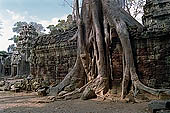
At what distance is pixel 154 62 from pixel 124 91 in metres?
1.30

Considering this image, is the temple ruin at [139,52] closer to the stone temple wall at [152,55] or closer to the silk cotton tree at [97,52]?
the stone temple wall at [152,55]

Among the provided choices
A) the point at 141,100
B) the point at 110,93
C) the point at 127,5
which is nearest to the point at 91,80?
the point at 110,93

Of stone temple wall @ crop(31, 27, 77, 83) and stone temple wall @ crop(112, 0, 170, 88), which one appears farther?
stone temple wall @ crop(31, 27, 77, 83)

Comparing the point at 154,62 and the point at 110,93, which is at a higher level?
the point at 154,62

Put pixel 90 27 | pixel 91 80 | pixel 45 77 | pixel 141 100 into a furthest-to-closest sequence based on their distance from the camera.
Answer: pixel 45 77 < pixel 90 27 < pixel 91 80 < pixel 141 100

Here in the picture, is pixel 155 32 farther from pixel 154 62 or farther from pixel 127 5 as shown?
pixel 127 5

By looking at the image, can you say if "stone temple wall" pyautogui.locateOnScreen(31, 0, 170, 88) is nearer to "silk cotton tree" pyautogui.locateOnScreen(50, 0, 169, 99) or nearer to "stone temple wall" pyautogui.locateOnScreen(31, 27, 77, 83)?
"stone temple wall" pyautogui.locateOnScreen(31, 27, 77, 83)

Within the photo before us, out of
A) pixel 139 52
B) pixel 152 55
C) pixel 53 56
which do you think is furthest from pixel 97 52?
pixel 53 56

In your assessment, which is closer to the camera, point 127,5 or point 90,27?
point 90,27

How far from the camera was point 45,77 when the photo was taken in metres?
9.15

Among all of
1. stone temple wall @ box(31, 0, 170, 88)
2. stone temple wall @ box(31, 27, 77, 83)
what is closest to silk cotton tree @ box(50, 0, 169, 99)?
stone temple wall @ box(31, 0, 170, 88)

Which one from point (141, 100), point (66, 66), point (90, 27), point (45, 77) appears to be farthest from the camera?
point (45, 77)

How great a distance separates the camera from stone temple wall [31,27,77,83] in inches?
332

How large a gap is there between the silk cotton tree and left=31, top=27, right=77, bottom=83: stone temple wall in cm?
101
